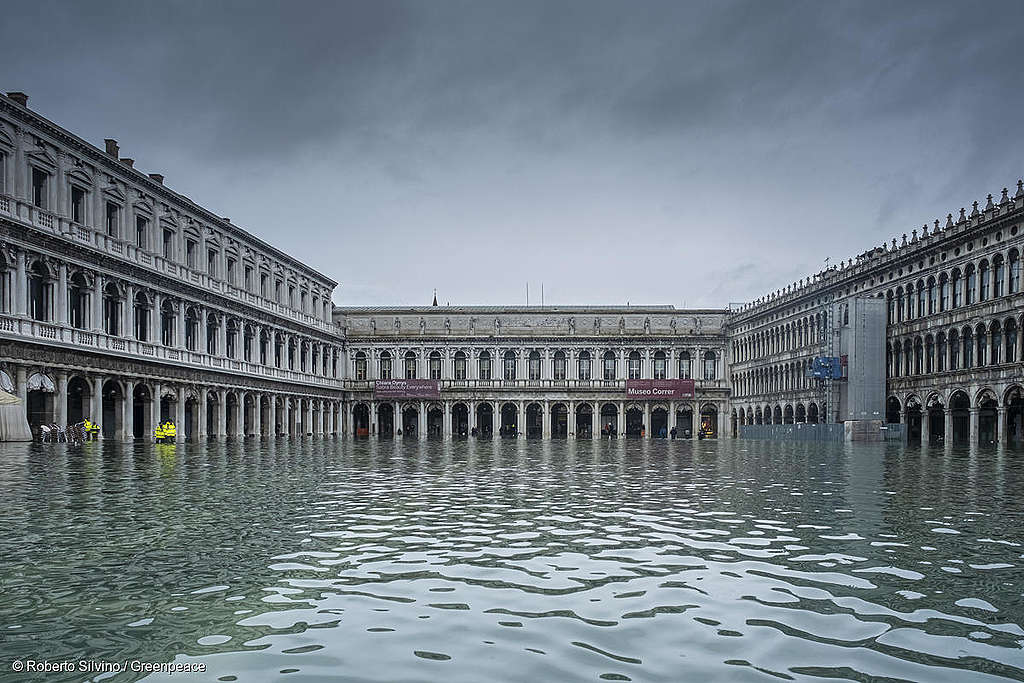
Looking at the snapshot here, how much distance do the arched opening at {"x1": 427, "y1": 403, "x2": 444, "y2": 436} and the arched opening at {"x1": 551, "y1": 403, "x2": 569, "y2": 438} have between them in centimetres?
1137

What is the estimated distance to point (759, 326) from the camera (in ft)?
265

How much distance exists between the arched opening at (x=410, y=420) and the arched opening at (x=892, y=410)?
47.3 m

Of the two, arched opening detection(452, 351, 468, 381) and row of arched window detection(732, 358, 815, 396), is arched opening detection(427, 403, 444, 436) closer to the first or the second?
arched opening detection(452, 351, 468, 381)

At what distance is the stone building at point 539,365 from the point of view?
90.5 metres

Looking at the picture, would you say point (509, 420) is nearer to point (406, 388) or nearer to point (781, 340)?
point (406, 388)

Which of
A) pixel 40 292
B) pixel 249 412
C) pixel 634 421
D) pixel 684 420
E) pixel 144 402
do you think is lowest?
pixel 634 421

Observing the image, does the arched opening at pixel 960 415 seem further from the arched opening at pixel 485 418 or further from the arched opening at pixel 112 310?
the arched opening at pixel 485 418

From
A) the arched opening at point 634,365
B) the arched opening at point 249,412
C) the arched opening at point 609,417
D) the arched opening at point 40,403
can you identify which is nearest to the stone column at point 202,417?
the arched opening at point 249,412

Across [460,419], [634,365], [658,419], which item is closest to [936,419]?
[658,419]

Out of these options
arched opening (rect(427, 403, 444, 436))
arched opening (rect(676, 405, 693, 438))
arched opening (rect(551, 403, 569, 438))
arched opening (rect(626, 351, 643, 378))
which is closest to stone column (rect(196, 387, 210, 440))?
arched opening (rect(427, 403, 444, 436))

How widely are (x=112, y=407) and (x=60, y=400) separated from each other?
635 cm

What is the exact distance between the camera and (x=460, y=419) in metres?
93.4

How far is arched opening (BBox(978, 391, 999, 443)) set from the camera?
157 feet

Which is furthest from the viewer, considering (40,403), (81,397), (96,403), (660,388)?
(660,388)
